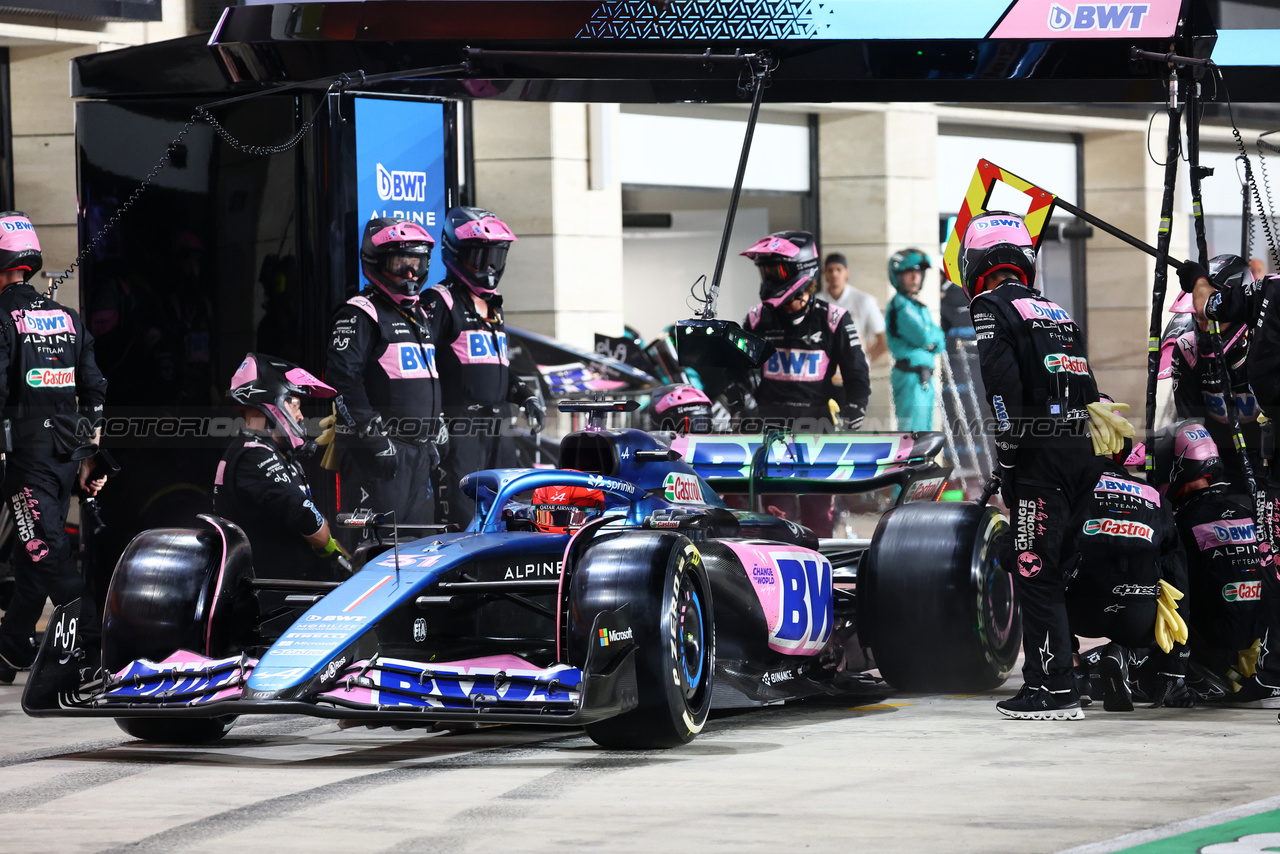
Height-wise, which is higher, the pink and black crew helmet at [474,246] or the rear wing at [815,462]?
the pink and black crew helmet at [474,246]

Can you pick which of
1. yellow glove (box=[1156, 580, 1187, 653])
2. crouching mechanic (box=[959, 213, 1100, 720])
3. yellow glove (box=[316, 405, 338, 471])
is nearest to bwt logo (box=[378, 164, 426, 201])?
yellow glove (box=[316, 405, 338, 471])

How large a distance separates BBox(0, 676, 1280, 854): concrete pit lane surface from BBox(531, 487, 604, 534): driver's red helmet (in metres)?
0.85

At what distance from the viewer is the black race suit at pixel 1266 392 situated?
838cm

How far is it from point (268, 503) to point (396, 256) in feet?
6.19

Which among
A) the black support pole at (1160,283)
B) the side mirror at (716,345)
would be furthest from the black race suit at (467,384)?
the black support pole at (1160,283)

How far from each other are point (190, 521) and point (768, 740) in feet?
14.7

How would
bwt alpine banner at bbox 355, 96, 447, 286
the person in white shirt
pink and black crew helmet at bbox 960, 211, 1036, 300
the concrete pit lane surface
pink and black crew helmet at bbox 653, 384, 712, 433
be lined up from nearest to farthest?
1. the concrete pit lane surface
2. pink and black crew helmet at bbox 960, 211, 1036, 300
3. pink and black crew helmet at bbox 653, 384, 712, 433
4. bwt alpine banner at bbox 355, 96, 447, 286
5. the person in white shirt

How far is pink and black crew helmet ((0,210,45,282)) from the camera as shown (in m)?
9.85

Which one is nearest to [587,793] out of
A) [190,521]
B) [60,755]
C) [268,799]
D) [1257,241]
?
[268,799]

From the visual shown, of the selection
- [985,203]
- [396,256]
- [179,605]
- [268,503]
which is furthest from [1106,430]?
[396,256]

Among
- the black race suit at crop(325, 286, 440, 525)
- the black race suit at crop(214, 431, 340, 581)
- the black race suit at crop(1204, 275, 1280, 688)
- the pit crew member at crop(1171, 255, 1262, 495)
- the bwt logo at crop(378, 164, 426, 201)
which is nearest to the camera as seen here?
the black race suit at crop(1204, 275, 1280, 688)

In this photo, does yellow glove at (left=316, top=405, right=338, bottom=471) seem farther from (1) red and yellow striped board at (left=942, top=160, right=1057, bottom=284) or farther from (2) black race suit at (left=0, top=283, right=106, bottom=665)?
(1) red and yellow striped board at (left=942, top=160, right=1057, bottom=284)

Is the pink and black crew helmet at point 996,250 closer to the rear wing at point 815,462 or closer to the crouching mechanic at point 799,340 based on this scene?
the rear wing at point 815,462

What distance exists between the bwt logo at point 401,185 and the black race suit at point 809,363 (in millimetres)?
2429
